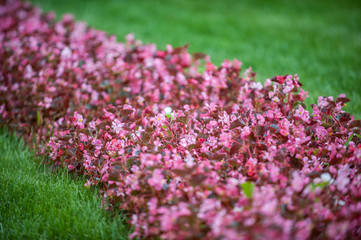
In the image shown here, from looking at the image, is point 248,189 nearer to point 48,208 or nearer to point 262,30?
point 48,208

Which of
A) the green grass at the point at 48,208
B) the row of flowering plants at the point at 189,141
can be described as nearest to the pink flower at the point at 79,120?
the row of flowering plants at the point at 189,141

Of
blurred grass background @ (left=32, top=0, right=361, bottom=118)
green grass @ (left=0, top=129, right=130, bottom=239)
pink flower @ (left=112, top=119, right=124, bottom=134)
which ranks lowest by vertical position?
green grass @ (left=0, top=129, right=130, bottom=239)

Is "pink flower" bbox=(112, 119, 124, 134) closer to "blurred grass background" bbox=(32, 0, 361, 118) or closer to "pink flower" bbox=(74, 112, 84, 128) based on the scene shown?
"pink flower" bbox=(74, 112, 84, 128)

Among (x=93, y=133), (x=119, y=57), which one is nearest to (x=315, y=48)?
(x=119, y=57)

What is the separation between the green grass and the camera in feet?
5.50

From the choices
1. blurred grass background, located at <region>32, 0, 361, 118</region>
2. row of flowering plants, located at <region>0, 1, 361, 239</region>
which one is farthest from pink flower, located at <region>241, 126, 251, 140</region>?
blurred grass background, located at <region>32, 0, 361, 118</region>

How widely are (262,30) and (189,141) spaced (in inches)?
175

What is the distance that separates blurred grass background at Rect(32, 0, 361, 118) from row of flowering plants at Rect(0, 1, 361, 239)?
2.84 ft

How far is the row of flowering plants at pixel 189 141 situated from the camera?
1382 mm

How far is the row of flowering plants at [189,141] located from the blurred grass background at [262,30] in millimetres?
866

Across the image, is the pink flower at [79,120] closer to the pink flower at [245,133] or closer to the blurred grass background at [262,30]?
the pink flower at [245,133]

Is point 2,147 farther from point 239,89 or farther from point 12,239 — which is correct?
point 239,89

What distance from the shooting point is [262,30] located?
5.73m

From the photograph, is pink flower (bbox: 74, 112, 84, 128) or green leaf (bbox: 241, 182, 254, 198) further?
pink flower (bbox: 74, 112, 84, 128)
